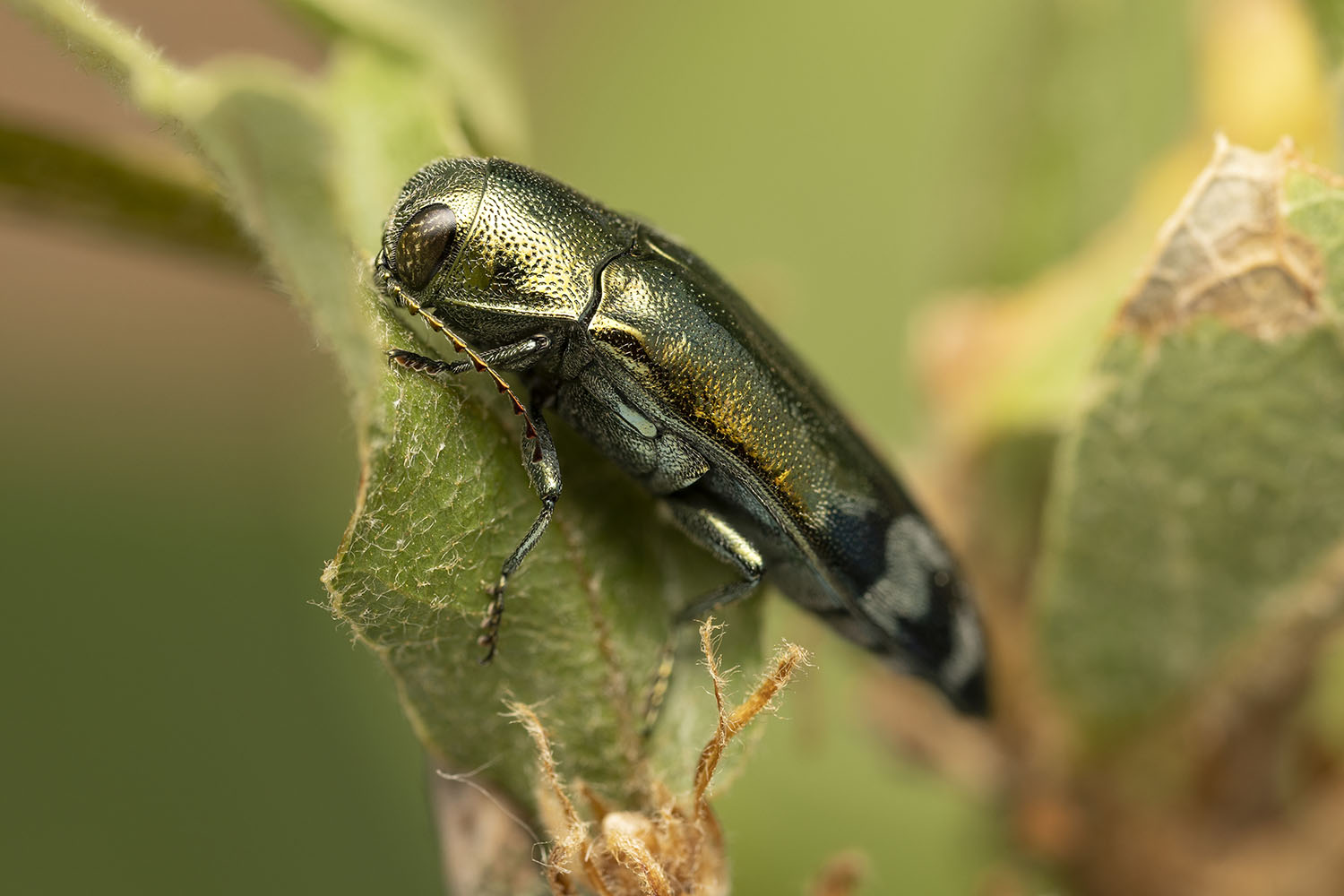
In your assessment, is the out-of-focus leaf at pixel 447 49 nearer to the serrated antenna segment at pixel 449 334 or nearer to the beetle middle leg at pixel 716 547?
the serrated antenna segment at pixel 449 334

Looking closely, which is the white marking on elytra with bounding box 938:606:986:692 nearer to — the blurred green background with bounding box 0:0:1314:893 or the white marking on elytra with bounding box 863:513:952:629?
the white marking on elytra with bounding box 863:513:952:629

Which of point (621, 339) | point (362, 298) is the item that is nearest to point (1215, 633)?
point (621, 339)

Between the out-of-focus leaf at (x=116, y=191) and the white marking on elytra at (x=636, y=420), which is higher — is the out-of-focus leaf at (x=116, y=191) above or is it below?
above

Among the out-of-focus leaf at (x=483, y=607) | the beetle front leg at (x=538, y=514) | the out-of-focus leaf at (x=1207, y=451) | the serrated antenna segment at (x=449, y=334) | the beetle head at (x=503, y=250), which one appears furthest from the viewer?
the beetle head at (x=503, y=250)

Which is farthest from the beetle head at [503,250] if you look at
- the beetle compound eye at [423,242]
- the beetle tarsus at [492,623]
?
the beetle tarsus at [492,623]

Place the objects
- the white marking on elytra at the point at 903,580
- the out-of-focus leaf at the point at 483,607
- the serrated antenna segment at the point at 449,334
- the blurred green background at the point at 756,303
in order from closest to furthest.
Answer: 1. the out-of-focus leaf at the point at 483,607
2. the serrated antenna segment at the point at 449,334
3. the white marking on elytra at the point at 903,580
4. the blurred green background at the point at 756,303

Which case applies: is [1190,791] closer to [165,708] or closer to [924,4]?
[165,708]

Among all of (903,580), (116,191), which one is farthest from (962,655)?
(116,191)

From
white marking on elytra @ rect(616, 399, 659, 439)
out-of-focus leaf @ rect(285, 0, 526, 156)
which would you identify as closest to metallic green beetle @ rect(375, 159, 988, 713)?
white marking on elytra @ rect(616, 399, 659, 439)
